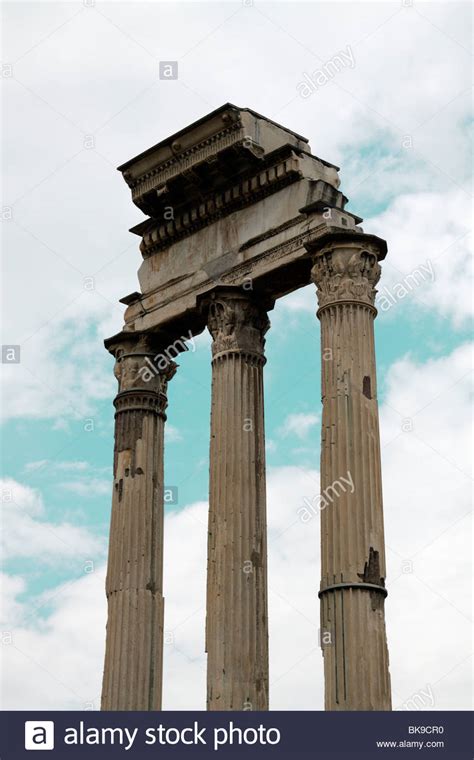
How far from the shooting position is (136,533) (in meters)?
28.1

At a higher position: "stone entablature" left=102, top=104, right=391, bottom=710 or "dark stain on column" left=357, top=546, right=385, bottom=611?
"stone entablature" left=102, top=104, right=391, bottom=710

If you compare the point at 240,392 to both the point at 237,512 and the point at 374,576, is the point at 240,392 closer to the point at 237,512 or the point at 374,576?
the point at 237,512

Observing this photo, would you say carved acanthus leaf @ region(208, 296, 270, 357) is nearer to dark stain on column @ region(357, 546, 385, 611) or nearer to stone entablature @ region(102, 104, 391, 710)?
stone entablature @ region(102, 104, 391, 710)

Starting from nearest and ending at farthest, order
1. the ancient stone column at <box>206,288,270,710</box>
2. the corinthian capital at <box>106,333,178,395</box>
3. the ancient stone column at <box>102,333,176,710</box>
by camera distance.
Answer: the ancient stone column at <box>206,288,270,710</box> < the ancient stone column at <box>102,333,176,710</box> < the corinthian capital at <box>106,333,178,395</box>

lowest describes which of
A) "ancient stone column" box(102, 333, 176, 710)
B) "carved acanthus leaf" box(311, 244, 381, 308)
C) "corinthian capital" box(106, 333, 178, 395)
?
"ancient stone column" box(102, 333, 176, 710)

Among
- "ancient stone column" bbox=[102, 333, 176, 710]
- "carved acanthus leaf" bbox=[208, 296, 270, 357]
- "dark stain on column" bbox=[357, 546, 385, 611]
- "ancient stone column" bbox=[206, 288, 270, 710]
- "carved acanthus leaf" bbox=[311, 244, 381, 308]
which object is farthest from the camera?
Answer: "carved acanthus leaf" bbox=[208, 296, 270, 357]

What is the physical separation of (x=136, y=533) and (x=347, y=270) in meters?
6.98

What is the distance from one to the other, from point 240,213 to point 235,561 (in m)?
7.14

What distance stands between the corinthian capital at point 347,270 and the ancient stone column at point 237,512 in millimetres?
2403

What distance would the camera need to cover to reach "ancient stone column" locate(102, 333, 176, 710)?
1064 inches

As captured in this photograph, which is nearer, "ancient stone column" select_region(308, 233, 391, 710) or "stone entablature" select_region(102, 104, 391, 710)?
"ancient stone column" select_region(308, 233, 391, 710)

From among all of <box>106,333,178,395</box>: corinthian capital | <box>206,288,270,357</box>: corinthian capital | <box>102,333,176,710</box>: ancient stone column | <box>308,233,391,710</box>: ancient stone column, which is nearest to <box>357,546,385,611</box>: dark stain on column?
<box>308,233,391,710</box>: ancient stone column

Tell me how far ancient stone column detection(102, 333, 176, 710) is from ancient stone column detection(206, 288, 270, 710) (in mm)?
2265
